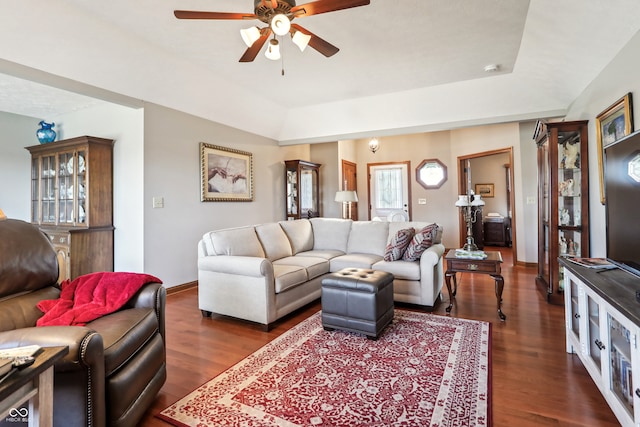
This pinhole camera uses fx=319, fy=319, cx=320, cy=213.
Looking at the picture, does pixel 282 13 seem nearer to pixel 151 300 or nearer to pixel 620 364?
pixel 151 300

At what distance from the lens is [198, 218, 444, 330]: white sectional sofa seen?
288 cm

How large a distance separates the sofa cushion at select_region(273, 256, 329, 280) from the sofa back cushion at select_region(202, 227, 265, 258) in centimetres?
31

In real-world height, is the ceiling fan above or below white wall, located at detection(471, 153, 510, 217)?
above

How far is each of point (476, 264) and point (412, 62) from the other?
2.38 metres

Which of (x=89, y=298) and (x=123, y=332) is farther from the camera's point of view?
(x=89, y=298)

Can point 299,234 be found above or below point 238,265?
above

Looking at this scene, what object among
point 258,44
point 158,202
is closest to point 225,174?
point 158,202

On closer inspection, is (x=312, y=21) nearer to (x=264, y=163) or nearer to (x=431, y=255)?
(x=431, y=255)

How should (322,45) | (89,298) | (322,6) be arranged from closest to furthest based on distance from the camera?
(89,298)
(322,6)
(322,45)

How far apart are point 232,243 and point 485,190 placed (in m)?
6.96

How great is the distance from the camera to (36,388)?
1030mm

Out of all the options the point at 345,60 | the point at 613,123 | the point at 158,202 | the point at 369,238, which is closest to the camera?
the point at 613,123

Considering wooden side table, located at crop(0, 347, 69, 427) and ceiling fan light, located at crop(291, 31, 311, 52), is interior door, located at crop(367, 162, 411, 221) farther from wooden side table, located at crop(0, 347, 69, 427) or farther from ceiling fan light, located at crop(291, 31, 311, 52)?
wooden side table, located at crop(0, 347, 69, 427)

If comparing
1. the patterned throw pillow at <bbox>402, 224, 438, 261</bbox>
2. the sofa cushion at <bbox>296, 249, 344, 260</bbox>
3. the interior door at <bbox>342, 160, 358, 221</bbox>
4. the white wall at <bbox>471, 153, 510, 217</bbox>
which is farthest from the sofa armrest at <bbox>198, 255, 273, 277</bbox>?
the white wall at <bbox>471, 153, 510, 217</bbox>
